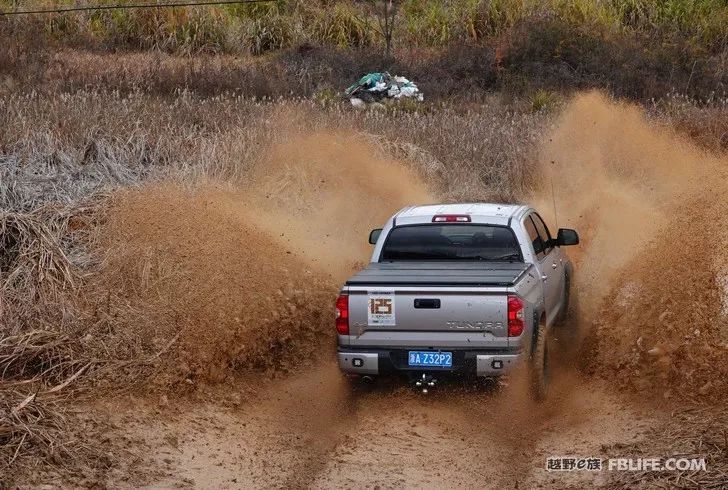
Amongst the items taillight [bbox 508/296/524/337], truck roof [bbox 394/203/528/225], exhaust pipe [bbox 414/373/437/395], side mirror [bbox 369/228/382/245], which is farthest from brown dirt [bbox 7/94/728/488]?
truck roof [bbox 394/203/528/225]

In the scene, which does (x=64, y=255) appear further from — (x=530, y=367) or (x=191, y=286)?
(x=530, y=367)

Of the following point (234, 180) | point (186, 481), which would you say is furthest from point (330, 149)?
point (186, 481)

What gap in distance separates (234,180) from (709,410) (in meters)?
8.75

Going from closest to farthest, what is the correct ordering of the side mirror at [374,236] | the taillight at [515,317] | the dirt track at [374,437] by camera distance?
the dirt track at [374,437] → the taillight at [515,317] → the side mirror at [374,236]

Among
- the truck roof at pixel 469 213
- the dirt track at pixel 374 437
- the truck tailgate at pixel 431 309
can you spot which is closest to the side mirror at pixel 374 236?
the truck roof at pixel 469 213

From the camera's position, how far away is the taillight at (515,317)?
8570mm

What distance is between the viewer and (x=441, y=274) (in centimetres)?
913

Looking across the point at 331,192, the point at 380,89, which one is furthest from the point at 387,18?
the point at 331,192

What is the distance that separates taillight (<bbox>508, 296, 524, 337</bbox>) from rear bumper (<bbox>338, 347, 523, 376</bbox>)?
7.0 inches

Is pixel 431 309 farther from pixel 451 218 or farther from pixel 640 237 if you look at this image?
pixel 640 237

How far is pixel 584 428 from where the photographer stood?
873 cm

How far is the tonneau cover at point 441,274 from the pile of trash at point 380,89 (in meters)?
16.0

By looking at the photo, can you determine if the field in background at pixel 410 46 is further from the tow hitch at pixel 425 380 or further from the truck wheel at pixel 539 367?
the tow hitch at pixel 425 380

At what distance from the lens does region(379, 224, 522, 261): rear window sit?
1008cm
